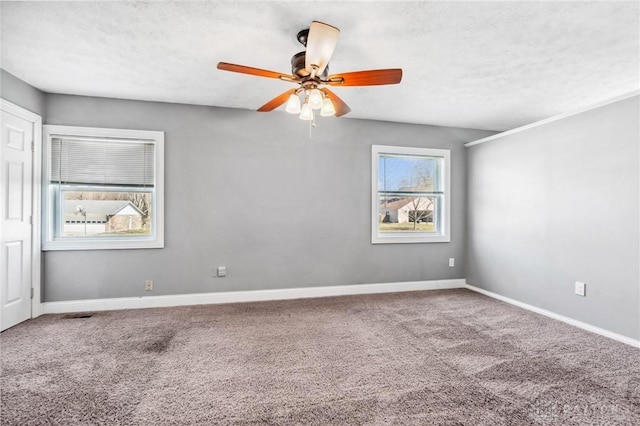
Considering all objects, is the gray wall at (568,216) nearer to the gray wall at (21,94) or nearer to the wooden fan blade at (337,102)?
the wooden fan blade at (337,102)

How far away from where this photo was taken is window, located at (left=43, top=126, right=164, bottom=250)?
3.58 meters

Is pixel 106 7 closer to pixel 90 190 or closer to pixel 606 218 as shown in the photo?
pixel 90 190

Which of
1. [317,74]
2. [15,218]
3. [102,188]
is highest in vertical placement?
[317,74]

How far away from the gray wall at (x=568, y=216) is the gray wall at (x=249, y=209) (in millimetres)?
967

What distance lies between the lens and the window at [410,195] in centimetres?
453

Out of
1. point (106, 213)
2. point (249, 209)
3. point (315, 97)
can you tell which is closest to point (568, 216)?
point (315, 97)

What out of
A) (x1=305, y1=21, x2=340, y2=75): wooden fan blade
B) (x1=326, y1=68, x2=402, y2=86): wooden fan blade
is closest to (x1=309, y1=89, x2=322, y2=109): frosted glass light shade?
(x1=326, y1=68, x2=402, y2=86): wooden fan blade

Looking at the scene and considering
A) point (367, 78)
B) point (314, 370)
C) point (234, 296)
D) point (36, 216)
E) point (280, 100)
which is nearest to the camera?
point (367, 78)

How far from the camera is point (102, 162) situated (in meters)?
3.71

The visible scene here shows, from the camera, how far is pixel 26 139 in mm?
3271

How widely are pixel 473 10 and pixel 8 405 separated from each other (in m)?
3.73

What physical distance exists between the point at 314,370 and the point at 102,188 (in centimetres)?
321

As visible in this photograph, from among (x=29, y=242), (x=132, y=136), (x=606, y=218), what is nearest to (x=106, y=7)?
(x=132, y=136)

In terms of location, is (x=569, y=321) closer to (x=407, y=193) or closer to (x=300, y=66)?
(x=407, y=193)
